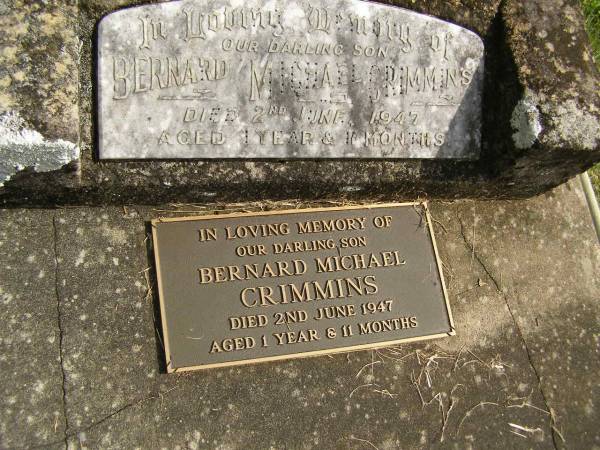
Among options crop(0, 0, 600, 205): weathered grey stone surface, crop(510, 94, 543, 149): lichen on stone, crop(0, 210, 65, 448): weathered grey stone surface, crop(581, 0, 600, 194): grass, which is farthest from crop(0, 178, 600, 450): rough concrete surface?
crop(581, 0, 600, 194): grass

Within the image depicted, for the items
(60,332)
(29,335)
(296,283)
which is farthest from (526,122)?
(29,335)

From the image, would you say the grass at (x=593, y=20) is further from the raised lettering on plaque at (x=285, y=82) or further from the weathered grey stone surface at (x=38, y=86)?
the weathered grey stone surface at (x=38, y=86)

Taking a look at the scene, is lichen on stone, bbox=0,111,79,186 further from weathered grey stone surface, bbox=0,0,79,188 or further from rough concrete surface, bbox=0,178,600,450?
rough concrete surface, bbox=0,178,600,450

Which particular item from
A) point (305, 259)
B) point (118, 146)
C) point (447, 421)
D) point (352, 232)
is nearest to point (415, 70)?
point (352, 232)

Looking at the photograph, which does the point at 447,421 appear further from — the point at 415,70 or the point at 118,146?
the point at 118,146

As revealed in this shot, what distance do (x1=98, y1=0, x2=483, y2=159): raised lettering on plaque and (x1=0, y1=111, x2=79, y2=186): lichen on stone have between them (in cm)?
16

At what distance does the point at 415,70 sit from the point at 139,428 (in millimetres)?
1964

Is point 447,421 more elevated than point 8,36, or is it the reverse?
point 8,36

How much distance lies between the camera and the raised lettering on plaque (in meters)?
2.11

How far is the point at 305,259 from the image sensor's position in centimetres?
246

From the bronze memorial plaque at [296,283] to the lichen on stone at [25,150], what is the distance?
490mm

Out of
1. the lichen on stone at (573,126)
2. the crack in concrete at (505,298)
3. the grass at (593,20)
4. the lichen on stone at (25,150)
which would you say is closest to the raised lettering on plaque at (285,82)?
the lichen on stone at (25,150)

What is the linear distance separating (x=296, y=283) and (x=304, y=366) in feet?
1.23

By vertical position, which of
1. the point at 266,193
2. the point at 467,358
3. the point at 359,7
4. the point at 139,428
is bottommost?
the point at 139,428
